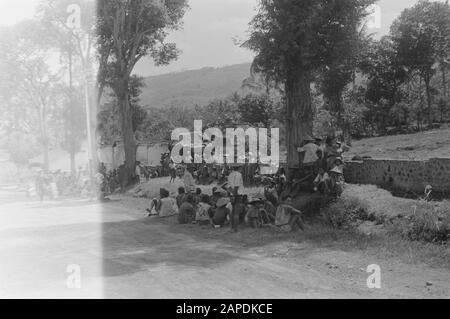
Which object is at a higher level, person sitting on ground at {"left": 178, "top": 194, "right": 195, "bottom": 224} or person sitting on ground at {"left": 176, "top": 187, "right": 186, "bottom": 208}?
person sitting on ground at {"left": 176, "top": 187, "right": 186, "bottom": 208}

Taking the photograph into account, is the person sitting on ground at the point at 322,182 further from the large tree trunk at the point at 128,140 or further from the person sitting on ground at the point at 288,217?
the large tree trunk at the point at 128,140

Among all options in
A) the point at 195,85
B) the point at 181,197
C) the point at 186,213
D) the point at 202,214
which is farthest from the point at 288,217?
the point at 195,85

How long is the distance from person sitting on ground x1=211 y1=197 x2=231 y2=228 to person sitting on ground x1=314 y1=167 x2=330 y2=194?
8.03 feet

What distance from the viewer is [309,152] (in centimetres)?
1520

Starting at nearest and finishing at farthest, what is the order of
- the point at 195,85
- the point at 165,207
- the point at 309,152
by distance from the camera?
the point at 309,152
the point at 165,207
the point at 195,85

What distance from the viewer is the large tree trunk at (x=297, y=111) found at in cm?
1650

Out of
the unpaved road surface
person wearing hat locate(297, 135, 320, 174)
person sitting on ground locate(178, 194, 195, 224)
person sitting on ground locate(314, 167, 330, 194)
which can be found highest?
person wearing hat locate(297, 135, 320, 174)

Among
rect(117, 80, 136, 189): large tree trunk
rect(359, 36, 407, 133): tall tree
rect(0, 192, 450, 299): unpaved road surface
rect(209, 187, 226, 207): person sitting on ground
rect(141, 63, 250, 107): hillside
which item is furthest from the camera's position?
rect(141, 63, 250, 107): hillside

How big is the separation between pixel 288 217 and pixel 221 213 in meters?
2.12

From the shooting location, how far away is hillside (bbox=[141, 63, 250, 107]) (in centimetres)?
11384

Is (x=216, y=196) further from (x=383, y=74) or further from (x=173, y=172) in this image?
(x=383, y=74)

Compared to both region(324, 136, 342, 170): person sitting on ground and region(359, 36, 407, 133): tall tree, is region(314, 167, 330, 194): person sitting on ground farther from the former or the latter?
region(359, 36, 407, 133): tall tree

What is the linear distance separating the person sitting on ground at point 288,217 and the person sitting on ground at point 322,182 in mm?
925

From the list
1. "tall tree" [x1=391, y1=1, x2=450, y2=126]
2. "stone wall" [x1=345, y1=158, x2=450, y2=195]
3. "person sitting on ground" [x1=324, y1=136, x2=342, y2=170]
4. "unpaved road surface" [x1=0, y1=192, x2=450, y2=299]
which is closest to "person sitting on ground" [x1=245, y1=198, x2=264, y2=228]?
"unpaved road surface" [x1=0, y1=192, x2=450, y2=299]
